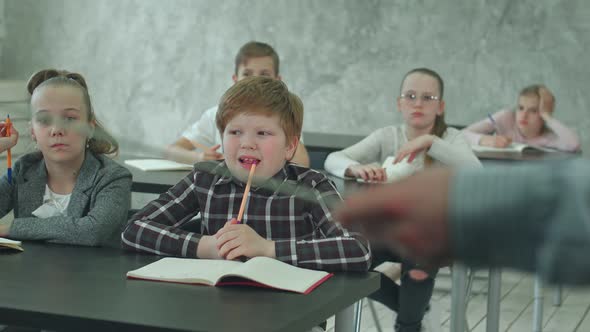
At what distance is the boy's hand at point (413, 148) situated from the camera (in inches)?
125

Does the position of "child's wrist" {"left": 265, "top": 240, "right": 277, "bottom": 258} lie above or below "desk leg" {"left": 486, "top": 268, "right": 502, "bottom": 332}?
above

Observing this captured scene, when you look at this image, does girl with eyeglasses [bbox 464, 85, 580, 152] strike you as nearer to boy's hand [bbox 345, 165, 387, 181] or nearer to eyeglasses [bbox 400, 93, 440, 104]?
eyeglasses [bbox 400, 93, 440, 104]

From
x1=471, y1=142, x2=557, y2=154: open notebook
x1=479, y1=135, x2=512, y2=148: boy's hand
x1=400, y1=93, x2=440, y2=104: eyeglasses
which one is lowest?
x1=471, y1=142, x2=557, y2=154: open notebook

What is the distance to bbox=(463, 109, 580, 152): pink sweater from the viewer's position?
15.0ft

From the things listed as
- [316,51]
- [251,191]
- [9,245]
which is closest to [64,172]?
[9,245]

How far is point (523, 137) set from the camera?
4809 mm

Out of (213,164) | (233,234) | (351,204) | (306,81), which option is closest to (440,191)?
(351,204)

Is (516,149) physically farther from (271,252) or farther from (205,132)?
(271,252)

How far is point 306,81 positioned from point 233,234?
4609 millimetres

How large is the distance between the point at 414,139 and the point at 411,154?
0.08m

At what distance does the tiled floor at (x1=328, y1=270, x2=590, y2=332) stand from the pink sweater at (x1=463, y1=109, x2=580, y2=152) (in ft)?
2.39

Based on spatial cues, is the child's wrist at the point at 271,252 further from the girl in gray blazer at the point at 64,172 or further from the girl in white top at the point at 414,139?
the girl in white top at the point at 414,139

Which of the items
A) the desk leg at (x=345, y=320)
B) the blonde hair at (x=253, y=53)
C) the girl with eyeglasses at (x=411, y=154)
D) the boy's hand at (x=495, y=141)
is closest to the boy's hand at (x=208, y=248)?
the desk leg at (x=345, y=320)

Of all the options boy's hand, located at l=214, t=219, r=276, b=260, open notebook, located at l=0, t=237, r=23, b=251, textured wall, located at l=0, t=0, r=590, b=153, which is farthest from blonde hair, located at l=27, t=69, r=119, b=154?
textured wall, located at l=0, t=0, r=590, b=153
